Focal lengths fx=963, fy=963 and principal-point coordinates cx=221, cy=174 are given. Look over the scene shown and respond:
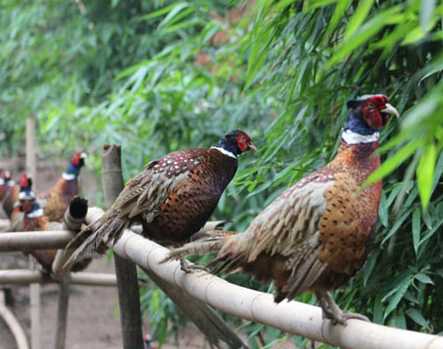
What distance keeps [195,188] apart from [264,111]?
1.78m

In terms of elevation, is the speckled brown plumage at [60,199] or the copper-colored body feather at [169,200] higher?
the copper-colored body feather at [169,200]

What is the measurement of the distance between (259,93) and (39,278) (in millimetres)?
1304

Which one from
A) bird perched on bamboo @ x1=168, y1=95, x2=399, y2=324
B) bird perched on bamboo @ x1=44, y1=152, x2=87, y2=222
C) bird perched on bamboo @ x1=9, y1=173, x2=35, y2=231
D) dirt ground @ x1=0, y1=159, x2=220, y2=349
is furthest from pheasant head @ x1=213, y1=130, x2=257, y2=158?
dirt ground @ x1=0, y1=159, x2=220, y2=349

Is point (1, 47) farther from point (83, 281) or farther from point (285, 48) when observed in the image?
point (285, 48)

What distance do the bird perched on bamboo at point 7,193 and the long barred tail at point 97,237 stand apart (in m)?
3.42

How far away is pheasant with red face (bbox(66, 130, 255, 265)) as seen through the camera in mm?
2912

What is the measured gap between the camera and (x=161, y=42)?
6312mm

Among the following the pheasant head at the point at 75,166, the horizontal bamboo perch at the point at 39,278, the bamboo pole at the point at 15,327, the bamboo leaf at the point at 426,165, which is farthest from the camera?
the pheasant head at the point at 75,166

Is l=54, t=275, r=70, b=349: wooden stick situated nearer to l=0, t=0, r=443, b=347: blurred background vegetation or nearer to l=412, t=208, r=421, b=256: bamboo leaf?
l=0, t=0, r=443, b=347: blurred background vegetation

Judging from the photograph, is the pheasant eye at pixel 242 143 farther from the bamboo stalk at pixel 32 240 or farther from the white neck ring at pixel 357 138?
the white neck ring at pixel 357 138

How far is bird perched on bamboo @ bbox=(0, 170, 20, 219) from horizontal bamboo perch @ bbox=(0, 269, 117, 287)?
6.78 feet

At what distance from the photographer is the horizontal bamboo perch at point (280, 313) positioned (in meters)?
1.63

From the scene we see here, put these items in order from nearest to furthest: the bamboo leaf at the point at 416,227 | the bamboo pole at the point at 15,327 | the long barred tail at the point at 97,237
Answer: the bamboo leaf at the point at 416,227 < the long barred tail at the point at 97,237 < the bamboo pole at the point at 15,327

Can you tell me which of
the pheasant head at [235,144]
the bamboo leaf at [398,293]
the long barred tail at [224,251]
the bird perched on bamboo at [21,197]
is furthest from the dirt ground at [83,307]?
the long barred tail at [224,251]
